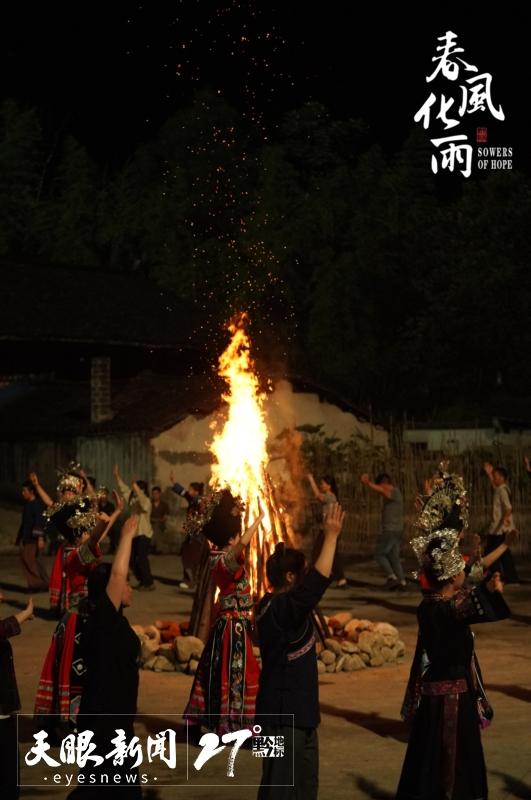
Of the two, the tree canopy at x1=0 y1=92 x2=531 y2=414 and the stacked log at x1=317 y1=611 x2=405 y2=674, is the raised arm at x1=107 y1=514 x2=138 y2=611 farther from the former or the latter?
the tree canopy at x1=0 y1=92 x2=531 y2=414

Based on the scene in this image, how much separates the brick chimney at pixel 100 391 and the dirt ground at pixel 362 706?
51.0 ft

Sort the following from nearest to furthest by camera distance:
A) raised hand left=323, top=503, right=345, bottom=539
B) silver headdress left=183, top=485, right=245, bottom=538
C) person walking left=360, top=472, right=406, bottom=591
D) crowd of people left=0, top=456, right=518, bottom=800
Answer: raised hand left=323, top=503, right=345, bottom=539 → crowd of people left=0, top=456, right=518, bottom=800 → silver headdress left=183, top=485, right=245, bottom=538 → person walking left=360, top=472, right=406, bottom=591

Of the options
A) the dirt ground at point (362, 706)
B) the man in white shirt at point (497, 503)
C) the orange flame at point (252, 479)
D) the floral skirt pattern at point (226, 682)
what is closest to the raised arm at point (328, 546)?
the dirt ground at point (362, 706)

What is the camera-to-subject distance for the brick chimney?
34.7 metres

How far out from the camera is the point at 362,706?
37.2 feet

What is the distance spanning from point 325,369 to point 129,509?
951 inches

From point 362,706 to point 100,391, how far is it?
962 inches

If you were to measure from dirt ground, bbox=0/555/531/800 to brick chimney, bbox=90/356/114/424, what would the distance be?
15530 mm

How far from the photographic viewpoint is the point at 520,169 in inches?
1815

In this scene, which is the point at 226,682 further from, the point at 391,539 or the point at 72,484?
the point at 391,539

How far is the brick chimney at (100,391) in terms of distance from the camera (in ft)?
114

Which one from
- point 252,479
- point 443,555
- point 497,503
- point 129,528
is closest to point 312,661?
point 443,555

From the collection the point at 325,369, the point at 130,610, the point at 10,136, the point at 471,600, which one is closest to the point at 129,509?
the point at 130,610

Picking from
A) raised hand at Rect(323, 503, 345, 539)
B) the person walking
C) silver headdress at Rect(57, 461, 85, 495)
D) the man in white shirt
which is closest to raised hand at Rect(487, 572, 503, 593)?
raised hand at Rect(323, 503, 345, 539)
